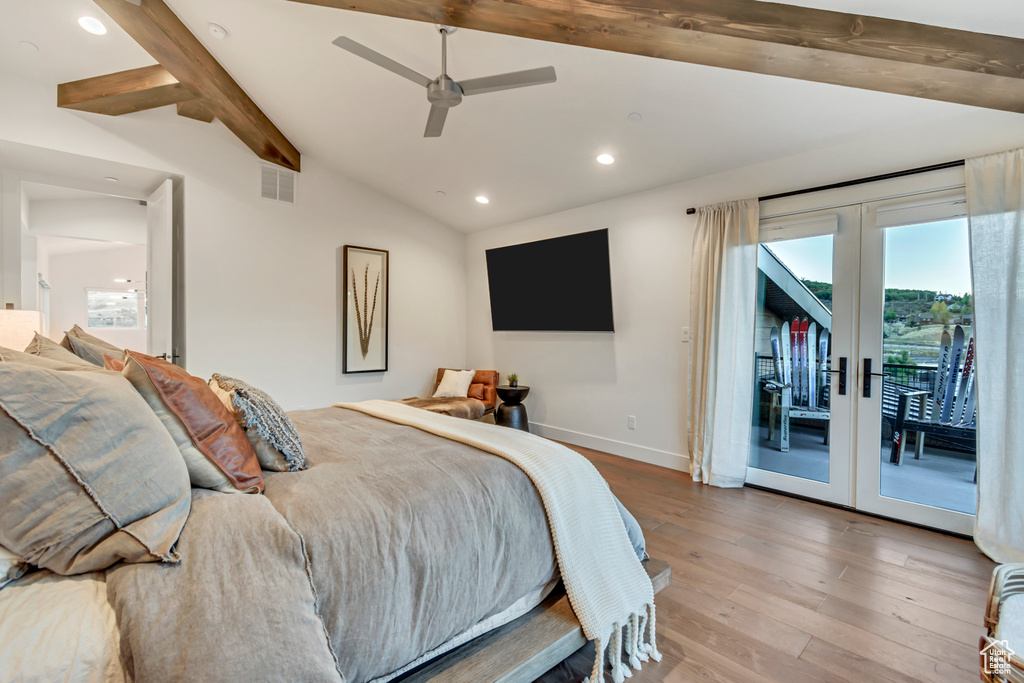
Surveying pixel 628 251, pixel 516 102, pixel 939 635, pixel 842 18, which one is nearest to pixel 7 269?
pixel 516 102

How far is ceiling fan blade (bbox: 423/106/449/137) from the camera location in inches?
101

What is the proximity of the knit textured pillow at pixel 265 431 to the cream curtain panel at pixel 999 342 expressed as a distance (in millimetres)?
3461

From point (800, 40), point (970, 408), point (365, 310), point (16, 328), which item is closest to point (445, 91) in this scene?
point (800, 40)

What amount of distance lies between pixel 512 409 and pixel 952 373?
3356 mm

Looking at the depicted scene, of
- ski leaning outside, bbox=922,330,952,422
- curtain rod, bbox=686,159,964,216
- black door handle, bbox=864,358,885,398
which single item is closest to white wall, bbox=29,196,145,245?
curtain rod, bbox=686,159,964,216

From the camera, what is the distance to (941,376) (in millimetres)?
2725

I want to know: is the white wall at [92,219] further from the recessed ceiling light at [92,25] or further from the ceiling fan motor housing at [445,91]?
the ceiling fan motor housing at [445,91]

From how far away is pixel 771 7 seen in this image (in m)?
1.89

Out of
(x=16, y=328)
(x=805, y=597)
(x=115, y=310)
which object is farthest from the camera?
(x=115, y=310)

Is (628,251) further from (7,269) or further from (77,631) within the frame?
(7,269)

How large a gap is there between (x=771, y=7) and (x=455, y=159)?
263 centimetres

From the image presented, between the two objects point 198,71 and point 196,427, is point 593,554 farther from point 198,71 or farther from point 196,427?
point 198,71

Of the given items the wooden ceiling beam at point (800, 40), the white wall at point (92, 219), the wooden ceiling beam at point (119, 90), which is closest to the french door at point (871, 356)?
the wooden ceiling beam at point (800, 40)

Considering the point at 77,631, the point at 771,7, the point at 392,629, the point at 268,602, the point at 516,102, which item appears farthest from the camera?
the point at 516,102
